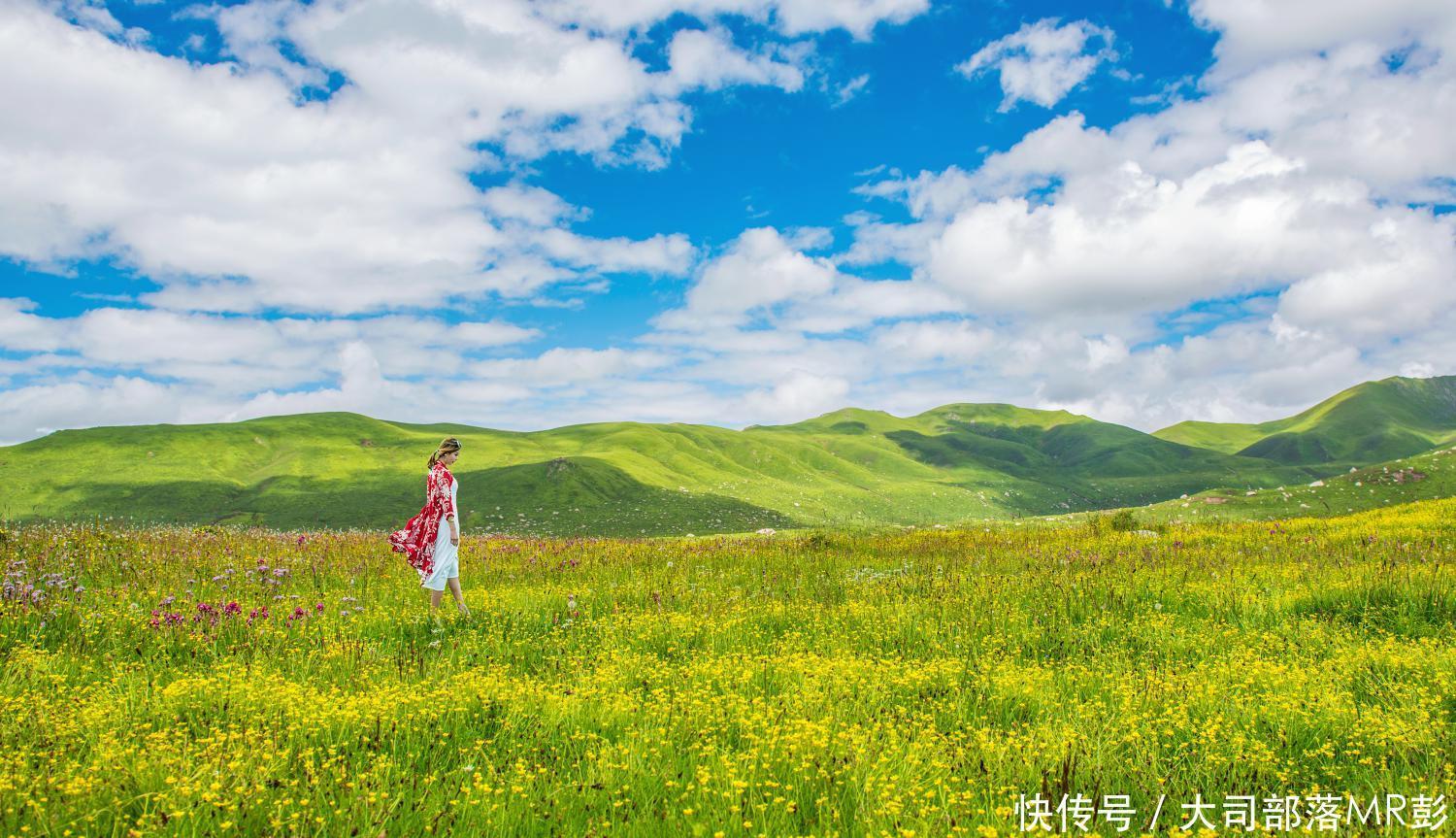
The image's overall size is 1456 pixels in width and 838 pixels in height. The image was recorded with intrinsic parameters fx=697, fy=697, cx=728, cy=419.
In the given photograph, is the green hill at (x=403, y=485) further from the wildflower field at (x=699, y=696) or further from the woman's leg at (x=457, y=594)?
the wildflower field at (x=699, y=696)

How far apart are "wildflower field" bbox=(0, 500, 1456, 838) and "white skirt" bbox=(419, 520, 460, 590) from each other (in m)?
0.50

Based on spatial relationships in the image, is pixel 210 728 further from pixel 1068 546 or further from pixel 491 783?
pixel 1068 546

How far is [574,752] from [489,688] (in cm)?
139

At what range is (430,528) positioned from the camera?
11438 mm

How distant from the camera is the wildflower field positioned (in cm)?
418

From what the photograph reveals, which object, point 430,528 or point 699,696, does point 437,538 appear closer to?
→ point 430,528

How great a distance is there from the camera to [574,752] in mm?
5086

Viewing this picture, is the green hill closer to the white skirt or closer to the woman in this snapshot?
the woman

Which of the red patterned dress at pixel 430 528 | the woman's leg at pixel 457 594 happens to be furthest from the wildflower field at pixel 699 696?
the red patterned dress at pixel 430 528

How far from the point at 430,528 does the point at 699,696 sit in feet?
23.8

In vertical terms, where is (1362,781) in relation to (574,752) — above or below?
below

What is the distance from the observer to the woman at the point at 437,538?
36.2 ft

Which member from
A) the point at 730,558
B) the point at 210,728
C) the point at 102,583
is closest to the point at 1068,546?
the point at 730,558

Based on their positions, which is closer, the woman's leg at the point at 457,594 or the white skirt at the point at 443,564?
the woman's leg at the point at 457,594
